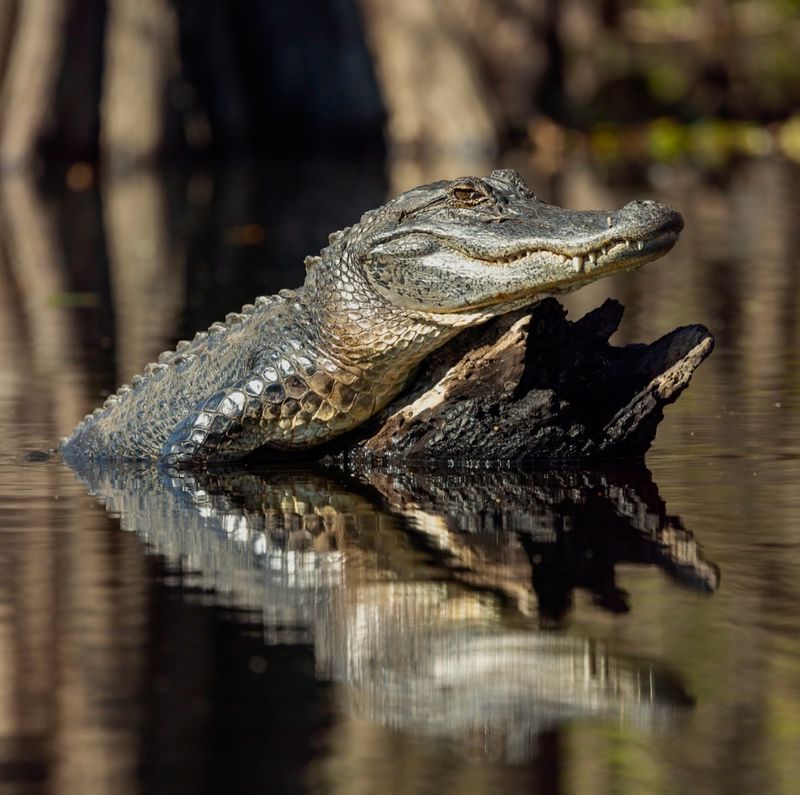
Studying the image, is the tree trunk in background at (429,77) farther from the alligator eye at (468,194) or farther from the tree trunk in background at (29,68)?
the alligator eye at (468,194)

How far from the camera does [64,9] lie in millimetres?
26422

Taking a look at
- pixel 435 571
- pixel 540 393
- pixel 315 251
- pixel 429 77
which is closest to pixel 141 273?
pixel 315 251

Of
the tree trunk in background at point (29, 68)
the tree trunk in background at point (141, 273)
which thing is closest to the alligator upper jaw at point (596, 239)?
the tree trunk in background at point (141, 273)

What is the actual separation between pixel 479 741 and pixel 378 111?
27.7 meters

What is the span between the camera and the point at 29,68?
2683 centimetres

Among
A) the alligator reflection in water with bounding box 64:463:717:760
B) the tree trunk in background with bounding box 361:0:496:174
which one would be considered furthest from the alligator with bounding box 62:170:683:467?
the tree trunk in background with bounding box 361:0:496:174

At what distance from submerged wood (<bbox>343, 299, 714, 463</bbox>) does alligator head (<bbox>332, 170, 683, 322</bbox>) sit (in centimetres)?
21

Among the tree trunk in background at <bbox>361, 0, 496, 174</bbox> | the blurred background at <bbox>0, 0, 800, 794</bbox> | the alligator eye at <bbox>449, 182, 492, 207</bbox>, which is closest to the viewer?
the blurred background at <bbox>0, 0, 800, 794</bbox>

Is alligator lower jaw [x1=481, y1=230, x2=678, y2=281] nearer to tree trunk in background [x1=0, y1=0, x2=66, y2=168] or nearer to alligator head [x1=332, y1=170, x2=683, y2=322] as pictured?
alligator head [x1=332, y1=170, x2=683, y2=322]

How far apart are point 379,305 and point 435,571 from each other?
190 cm

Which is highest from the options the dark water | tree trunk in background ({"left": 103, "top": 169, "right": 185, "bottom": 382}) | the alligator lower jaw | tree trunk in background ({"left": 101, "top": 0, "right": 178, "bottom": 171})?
tree trunk in background ({"left": 101, "top": 0, "right": 178, "bottom": 171})

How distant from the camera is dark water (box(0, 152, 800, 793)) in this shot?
4.28 meters

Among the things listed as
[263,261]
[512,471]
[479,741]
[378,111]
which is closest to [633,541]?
[512,471]

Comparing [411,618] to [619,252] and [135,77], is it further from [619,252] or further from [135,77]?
[135,77]
